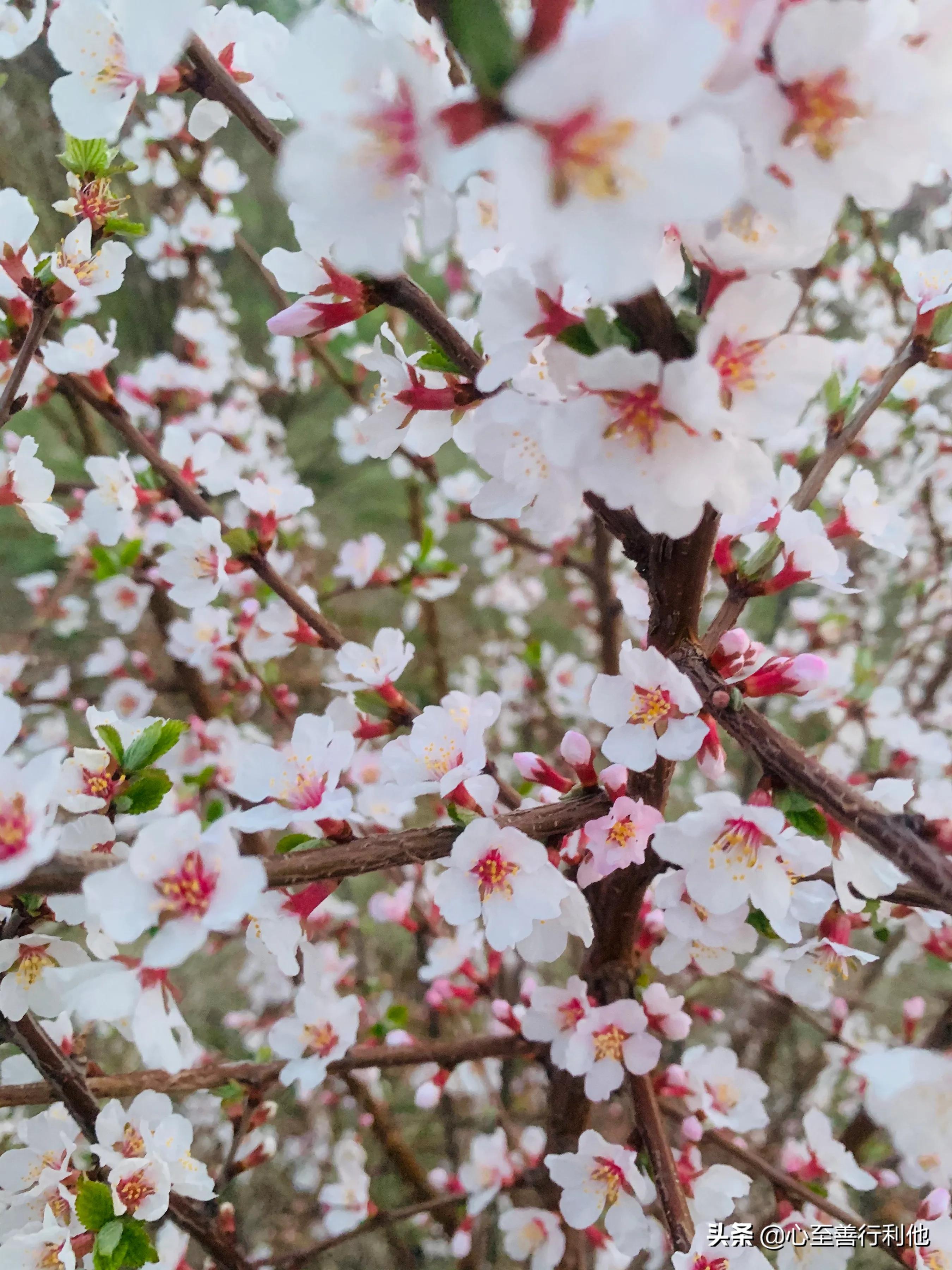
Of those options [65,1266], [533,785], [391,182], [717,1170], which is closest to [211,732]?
[533,785]

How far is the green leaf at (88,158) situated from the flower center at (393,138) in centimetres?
52

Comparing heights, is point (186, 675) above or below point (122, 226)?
below

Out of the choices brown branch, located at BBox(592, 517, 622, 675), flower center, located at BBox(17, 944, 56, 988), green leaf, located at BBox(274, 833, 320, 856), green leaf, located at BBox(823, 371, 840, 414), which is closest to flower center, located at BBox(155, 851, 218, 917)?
green leaf, located at BBox(274, 833, 320, 856)

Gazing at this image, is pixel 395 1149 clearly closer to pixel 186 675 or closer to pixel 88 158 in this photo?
pixel 186 675

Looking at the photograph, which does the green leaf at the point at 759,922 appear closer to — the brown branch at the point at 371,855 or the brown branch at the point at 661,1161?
the brown branch at the point at 371,855

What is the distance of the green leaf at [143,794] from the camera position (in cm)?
54

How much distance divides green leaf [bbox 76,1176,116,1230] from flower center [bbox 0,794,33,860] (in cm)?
32

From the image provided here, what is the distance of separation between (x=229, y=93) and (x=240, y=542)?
37 cm

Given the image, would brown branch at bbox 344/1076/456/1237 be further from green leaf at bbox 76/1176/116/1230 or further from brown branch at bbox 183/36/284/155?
brown branch at bbox 183/36/284/155

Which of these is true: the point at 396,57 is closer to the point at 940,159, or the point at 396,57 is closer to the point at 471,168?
the point at 471,168

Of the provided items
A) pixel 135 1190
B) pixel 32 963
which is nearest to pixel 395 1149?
pixel 135 1190

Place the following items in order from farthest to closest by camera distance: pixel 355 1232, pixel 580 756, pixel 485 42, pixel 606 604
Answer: pixel 606 604, pixel 355 1232, pixel 580 756, pixel 485 42

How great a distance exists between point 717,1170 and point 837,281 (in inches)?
92.3

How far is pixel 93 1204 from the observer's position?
56 centimetres
